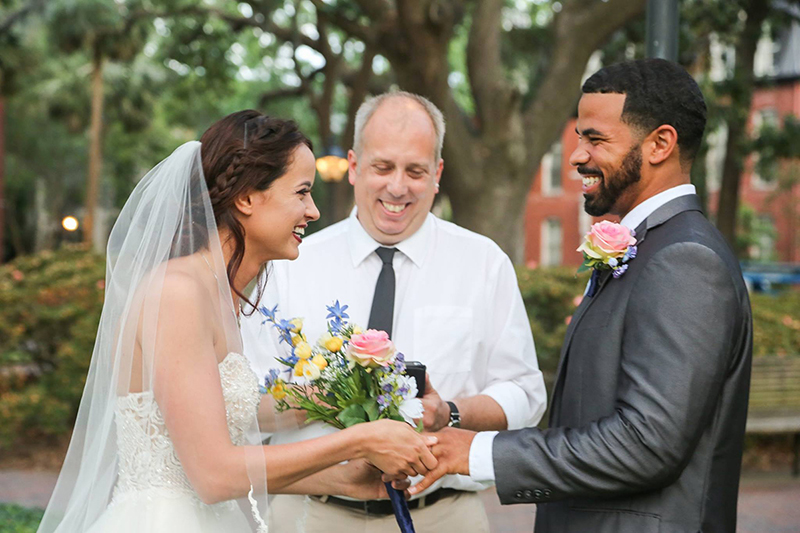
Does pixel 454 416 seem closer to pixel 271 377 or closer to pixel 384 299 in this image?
pixel 384 299

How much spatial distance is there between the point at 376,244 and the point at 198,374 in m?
1.33

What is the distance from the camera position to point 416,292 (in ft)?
11.8

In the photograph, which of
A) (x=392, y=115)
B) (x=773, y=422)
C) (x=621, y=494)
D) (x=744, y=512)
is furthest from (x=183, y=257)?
(x=773, y=422)

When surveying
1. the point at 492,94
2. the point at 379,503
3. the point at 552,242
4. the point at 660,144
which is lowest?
the point at 379,503

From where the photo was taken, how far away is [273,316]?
2.88 m

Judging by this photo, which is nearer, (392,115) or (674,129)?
(674,129)

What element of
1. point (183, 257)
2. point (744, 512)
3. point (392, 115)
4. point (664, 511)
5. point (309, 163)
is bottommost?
point (744, 512)

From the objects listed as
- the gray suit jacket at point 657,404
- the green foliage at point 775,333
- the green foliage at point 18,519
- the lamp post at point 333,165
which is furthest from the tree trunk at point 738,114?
the gray suit jacket at point 657,404

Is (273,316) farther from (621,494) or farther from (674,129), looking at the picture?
(674,129)

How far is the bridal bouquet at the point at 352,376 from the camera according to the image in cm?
263

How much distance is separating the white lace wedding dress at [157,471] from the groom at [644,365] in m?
0.68

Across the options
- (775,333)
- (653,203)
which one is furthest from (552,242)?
(653,203)

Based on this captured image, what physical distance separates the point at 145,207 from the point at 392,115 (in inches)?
46.7

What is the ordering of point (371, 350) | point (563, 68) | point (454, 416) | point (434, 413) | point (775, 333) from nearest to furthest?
point (371, 350), point (434, 413), point (454, 416), point (775, 333), point (563, 68)
